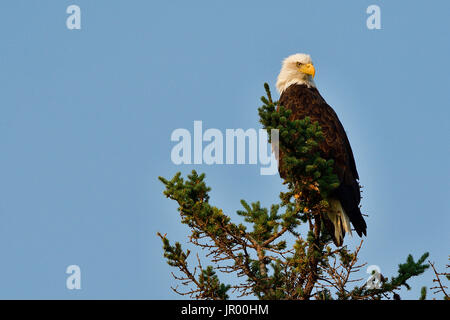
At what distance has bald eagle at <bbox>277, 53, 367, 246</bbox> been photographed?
789 centimetres

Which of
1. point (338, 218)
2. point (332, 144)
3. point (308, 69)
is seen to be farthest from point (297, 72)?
point (338, 218)

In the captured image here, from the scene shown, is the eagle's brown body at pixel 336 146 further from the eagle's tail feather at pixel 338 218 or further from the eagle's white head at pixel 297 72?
the eagle's white head at pixel 297 72

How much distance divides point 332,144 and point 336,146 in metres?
0.06

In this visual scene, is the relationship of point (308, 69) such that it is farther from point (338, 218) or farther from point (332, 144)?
point (338, 218)

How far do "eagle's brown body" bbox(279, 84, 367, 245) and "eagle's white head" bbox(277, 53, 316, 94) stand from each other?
0.63 metres

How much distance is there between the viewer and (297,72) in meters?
9.91

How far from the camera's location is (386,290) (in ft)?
21.4

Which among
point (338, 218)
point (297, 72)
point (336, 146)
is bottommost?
point (338, 218)

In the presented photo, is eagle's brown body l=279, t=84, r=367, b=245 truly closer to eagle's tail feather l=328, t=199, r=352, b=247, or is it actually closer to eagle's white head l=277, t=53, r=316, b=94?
eagle's tail feather l=328, t=199, r=352, b=247

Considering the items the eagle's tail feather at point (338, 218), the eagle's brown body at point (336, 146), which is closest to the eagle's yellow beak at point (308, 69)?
the eagle's brown body at point (336, 146)

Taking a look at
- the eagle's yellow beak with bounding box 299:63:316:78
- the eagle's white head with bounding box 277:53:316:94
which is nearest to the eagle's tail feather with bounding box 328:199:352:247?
the eagle's white head with bounding box 277:53:316:94

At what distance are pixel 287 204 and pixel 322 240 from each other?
101 cm
